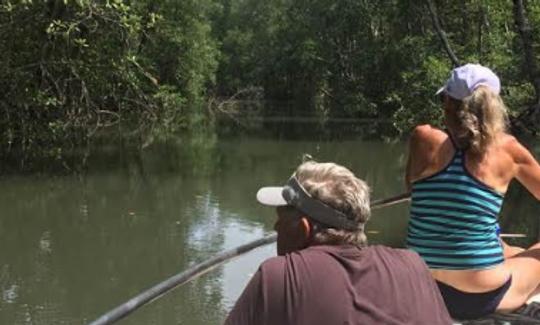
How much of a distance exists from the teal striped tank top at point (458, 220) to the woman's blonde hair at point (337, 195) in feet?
3.52

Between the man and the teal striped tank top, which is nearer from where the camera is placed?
the man

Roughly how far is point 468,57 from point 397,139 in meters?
9.73

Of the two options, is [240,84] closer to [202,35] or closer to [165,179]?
[202,35]

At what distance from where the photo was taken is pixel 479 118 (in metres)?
2.79

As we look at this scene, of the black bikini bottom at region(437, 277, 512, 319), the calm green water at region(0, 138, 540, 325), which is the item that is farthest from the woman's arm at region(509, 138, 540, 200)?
the calm green water at region(0, 138, 540, 325)

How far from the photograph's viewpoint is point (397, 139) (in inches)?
1064

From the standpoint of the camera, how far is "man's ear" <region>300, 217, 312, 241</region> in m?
1.92

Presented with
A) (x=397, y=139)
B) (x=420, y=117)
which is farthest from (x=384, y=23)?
(x=420, y=117)

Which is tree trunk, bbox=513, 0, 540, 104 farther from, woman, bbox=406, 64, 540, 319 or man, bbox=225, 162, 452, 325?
man, bbox=225, 162, 452, 325

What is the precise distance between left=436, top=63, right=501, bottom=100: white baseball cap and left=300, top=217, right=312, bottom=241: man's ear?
1103 millimetres

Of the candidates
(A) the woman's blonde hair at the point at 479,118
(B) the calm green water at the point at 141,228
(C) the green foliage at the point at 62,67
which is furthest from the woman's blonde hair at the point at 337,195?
(C) the green foliage at the point at 62,67

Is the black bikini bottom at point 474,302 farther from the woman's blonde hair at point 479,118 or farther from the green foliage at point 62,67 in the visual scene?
the green foliage at point 62,67

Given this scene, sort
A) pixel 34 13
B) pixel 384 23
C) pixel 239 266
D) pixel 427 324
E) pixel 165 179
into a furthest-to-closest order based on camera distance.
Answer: pixel 384 23
pixel 165 179
pixel 34 13
pixel 239 266
pixel 427 324

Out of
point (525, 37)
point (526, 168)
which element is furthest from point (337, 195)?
point (525, 37)
